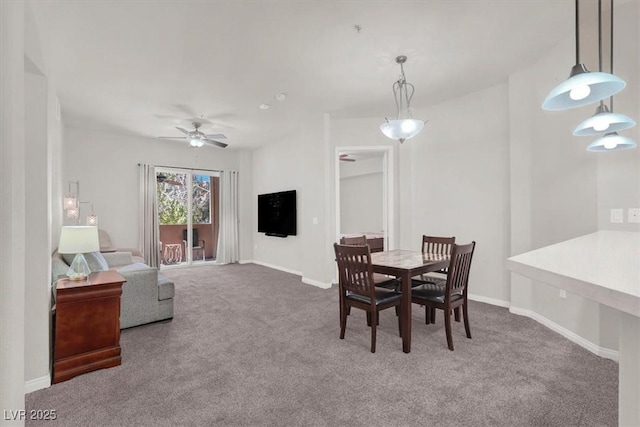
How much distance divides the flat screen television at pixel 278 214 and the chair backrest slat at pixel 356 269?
345cm

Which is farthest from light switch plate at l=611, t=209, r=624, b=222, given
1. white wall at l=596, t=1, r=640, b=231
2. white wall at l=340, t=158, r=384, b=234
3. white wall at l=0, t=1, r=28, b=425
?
white wall at l=340, t=158, r=384, b=234

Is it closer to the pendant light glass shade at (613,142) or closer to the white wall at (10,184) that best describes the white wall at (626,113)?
the pendant light glass shade at (613,142)

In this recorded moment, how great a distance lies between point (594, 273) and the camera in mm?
854

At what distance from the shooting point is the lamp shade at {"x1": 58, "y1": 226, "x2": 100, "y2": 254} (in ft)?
8.20

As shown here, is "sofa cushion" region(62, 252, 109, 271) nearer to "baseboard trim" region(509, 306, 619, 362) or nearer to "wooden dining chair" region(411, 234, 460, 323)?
"wooden dining chair" region(411, 234, 460, 323)

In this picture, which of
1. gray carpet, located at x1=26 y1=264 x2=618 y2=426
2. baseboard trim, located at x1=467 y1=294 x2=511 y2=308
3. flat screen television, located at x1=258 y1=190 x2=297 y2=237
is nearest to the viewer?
gray carpet, located at x1=26 y1=264 x2=618 y2=426

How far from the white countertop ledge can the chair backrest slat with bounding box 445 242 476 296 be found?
1.34m

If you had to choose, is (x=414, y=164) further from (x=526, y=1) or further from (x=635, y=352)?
(x=635, y=352)

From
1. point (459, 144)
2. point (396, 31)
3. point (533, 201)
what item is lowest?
point (533, 201)

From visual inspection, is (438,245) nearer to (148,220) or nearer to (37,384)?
(37,384)

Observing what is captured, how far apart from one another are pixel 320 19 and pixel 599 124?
2.20 m

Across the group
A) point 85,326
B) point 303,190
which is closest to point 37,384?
point 85,326

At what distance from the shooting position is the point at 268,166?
282 inches

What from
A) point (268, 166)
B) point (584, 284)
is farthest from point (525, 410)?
point (268, 166)
